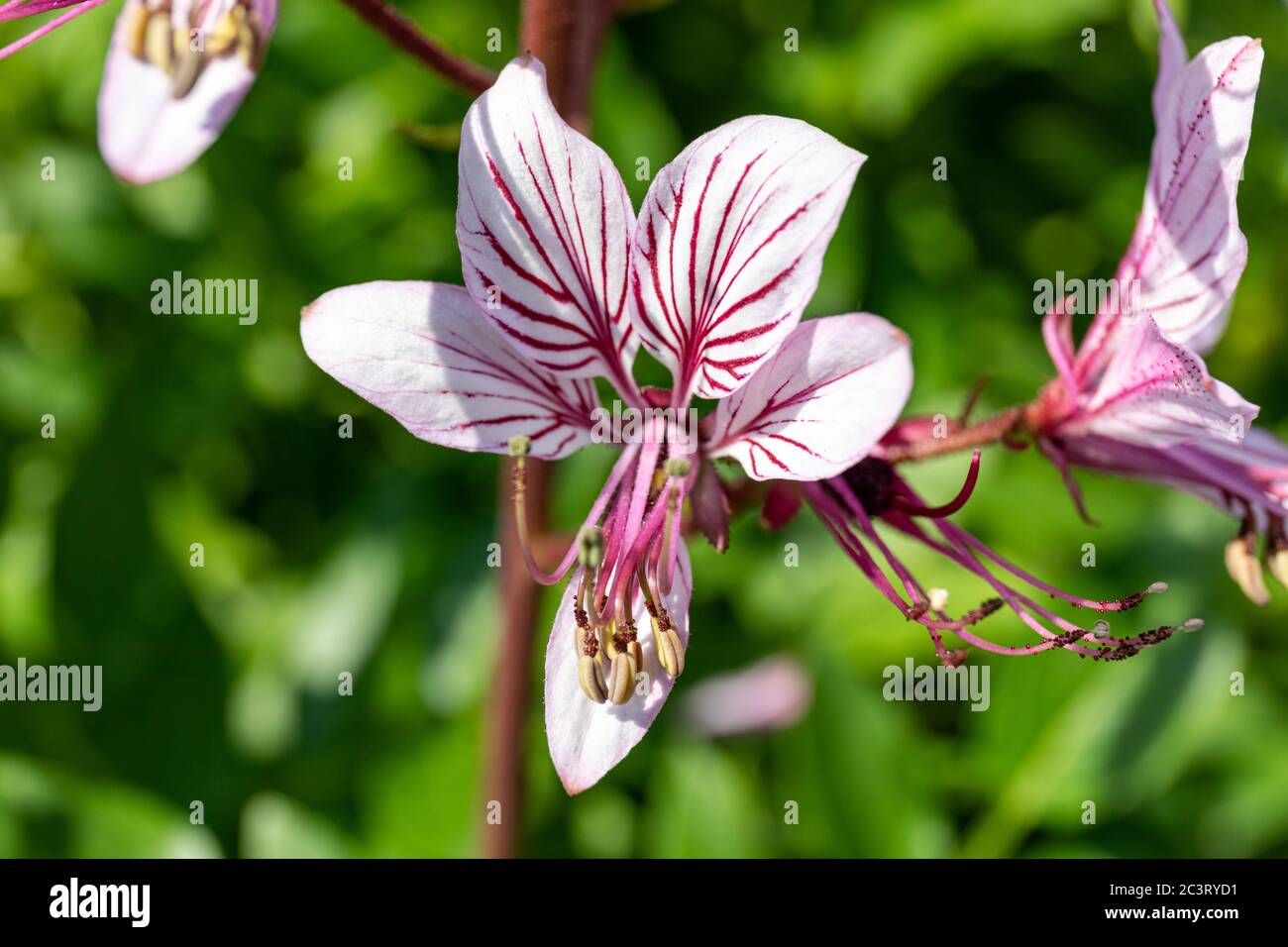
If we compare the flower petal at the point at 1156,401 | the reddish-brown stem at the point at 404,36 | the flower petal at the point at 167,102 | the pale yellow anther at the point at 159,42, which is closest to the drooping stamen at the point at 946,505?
the flower petal at the point at 1156,401

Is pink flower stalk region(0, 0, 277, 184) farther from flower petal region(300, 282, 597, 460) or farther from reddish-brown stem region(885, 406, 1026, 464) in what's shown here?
reddish-brown stem region(885, 406, 1026, 464)


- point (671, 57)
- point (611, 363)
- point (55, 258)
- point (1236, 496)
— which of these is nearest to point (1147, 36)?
point (1236, 496)

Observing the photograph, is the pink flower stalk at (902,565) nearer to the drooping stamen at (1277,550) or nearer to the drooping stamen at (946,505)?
the drooping stamen at (946,505)

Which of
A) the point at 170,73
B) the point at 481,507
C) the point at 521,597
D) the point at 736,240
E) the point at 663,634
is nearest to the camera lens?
the point at 736,240

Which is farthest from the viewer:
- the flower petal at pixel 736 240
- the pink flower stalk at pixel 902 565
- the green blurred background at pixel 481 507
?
the green blurred background at pixel 481 507

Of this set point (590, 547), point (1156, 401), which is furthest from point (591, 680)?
point (1156, 401)

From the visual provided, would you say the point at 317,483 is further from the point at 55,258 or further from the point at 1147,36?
the point at 1147,36

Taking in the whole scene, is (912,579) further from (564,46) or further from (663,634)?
(564,46)
